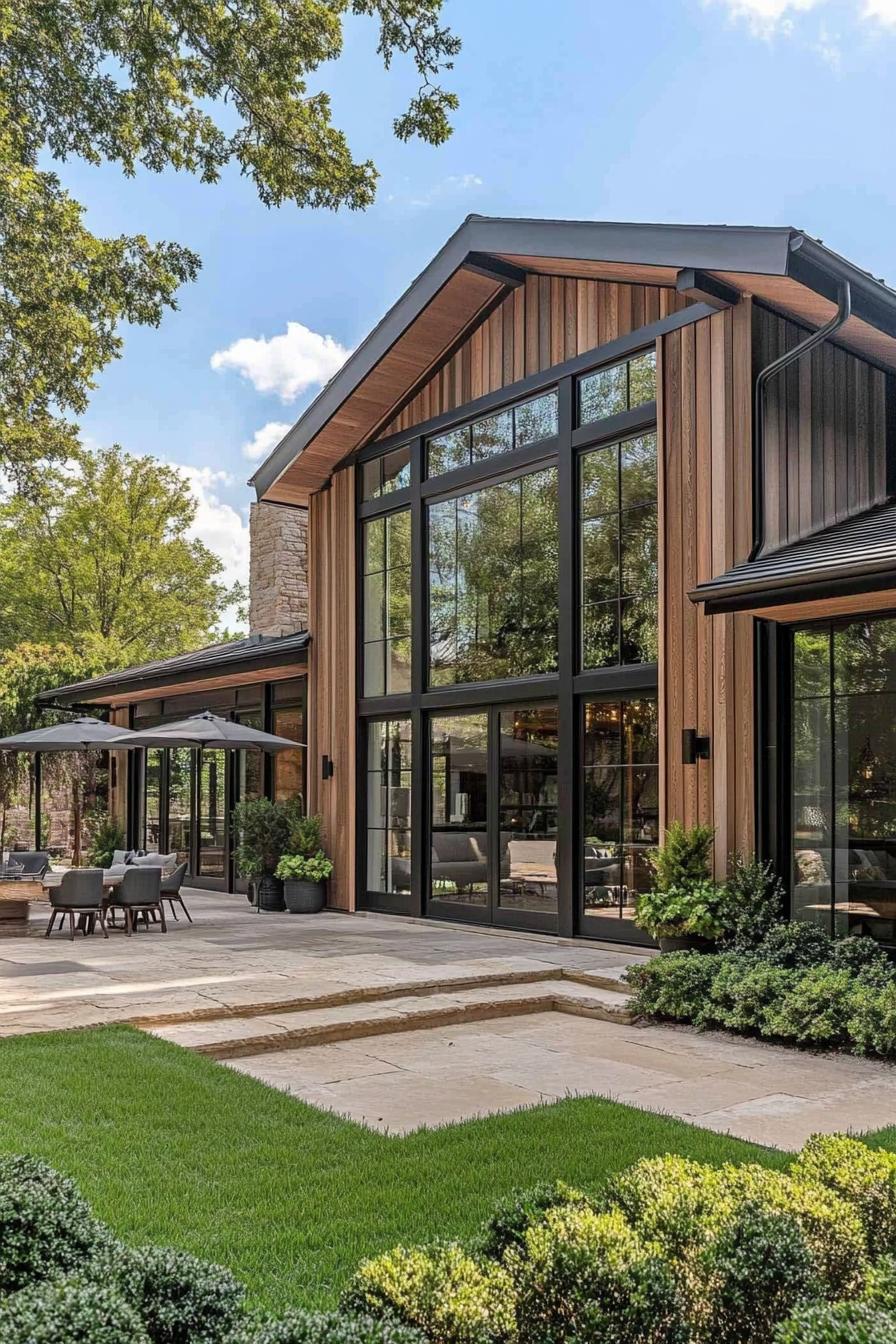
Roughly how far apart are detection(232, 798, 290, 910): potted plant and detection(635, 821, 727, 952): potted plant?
5.90 meters

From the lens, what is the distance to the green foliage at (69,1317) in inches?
85.4

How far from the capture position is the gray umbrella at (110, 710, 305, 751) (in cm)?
1188

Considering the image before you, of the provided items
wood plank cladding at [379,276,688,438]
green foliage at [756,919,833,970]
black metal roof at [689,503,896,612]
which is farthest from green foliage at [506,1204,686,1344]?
wood plank cladding at [379,276,688,438]

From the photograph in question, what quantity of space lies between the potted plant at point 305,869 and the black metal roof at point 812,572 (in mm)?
6589

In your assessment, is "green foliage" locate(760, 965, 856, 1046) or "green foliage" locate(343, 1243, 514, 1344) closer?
"green foliage" locate(343, 1243, 514, 1344)

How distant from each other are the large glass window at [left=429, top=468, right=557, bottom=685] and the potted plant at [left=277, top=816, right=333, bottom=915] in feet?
8.81

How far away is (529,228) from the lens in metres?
9.69

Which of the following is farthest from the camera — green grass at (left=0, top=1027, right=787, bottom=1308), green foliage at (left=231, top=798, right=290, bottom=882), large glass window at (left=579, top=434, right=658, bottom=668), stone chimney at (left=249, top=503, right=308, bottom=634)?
stone chimney at (left=249, top=503, right=308, bottom=634)

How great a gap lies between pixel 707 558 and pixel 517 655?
2541mm

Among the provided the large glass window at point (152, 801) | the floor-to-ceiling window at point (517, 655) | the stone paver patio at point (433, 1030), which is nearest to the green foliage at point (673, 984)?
the stone paver patio at point (433, 1030)

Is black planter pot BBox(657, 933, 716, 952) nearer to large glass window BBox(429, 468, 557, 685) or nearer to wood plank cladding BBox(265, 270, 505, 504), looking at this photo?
large glass window BBox(429, 468, 557, 685)

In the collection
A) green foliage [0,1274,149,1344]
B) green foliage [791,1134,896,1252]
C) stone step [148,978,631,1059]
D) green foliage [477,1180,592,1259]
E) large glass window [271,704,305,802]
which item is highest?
large glass window [271,704,305,802]

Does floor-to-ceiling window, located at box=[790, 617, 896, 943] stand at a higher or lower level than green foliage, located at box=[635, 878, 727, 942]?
higher

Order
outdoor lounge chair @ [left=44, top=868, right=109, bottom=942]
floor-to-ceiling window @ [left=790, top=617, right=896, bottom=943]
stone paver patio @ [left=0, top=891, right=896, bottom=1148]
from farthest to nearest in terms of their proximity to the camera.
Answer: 1. outdoor lounge chair @ [left=44, top=868, right=109, bottom=942]
2. floor-to-ceiling window @ [left=790, top=617, right=896, bottom=943]
3. stone paver patio @ [left=0, top=891, right=896, bottom=1148]
